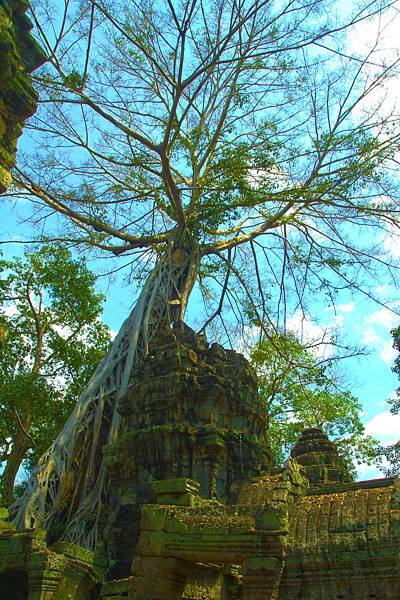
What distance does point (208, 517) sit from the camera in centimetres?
549

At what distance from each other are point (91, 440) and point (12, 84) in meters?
8.25

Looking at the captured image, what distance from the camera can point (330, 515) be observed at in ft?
25.0

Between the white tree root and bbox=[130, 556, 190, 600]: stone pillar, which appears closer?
bbox=[130, 556, 190, 600]: stone pillar

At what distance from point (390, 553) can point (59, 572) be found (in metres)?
3.88

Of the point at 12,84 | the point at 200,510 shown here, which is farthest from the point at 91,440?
the point at 12,84

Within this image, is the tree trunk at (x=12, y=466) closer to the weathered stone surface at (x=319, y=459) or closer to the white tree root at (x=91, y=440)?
the white tree root at (x=91, y=440)

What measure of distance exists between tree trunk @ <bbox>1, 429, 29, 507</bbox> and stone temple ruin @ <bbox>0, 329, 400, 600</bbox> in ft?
21.4

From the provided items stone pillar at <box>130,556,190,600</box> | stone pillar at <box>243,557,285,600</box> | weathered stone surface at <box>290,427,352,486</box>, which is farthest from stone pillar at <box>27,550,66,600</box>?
weathered stone surface at <box>290,427,352,486</box>

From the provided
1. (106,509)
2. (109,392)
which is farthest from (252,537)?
(109,392)

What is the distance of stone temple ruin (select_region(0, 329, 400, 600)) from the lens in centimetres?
541

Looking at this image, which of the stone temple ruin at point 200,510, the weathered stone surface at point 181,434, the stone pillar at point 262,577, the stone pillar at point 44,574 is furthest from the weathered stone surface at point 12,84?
the weathered stone surface at point 181,434

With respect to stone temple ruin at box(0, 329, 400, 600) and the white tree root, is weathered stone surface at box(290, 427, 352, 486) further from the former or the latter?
the white tree root

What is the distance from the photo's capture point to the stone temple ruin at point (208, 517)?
213 inches

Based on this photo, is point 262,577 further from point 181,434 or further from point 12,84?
point 12,84
